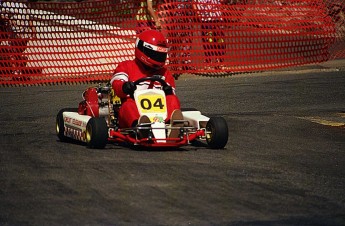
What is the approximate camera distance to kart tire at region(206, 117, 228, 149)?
10625 mm

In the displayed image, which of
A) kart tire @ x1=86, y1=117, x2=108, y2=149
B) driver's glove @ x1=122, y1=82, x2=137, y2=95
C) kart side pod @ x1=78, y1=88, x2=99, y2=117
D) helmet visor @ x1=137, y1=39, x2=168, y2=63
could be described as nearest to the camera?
kart tire @ x1=86, y1=117, x2=108, y2=149

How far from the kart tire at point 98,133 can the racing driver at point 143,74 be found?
39cm

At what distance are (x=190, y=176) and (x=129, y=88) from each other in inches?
81.8

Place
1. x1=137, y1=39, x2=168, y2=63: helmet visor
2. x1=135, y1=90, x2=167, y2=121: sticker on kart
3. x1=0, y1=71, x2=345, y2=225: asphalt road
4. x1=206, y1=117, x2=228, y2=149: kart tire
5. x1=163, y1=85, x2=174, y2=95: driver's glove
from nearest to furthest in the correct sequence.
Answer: x1=0, y1=71, x2=345, y2=225: asphalt road
x1=206, y1=117, x2=228, y2=149: kart tire
x1=135, y1=90, x2=167, y2=121: sticker on kart
x1=163, y1=85, x2=174, y2=95: driver's glove
x1=137, y1=39, x2=168, y2=63: helmet visor

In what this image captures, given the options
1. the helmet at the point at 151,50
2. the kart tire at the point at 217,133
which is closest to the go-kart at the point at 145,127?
the kart tire at the point at 217,133

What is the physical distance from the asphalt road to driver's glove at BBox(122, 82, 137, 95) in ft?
1.86

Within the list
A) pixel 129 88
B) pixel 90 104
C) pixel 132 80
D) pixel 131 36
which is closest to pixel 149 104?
pixel 129 88

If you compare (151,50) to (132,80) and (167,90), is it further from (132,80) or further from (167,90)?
(167,90)

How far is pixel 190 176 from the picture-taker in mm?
9086

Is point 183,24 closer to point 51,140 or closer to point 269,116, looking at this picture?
point 269,116

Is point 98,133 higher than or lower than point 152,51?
lower

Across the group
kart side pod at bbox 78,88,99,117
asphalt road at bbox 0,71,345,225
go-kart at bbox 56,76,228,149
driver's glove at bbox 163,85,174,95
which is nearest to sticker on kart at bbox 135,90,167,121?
go-kart at bbox 56,76,228,149

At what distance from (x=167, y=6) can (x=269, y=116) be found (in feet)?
19.6

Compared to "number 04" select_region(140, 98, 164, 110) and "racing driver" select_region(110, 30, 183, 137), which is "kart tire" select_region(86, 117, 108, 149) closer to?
"racing driver" select_region(110, 30, 183, 137)
